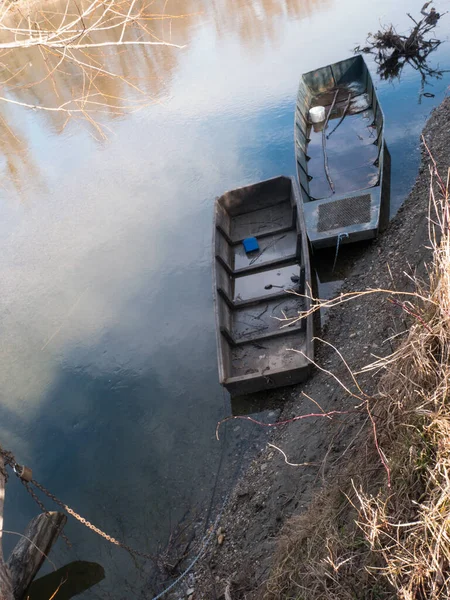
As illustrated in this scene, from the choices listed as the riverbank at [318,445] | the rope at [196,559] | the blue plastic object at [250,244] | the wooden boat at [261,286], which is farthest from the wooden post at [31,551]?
the blue plastic object at [250,244]

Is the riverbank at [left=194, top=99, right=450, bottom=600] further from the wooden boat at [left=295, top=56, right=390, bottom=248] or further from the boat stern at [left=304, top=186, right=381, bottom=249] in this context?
the wooden boat at [left=295, top=56, right=390, bottom=248]

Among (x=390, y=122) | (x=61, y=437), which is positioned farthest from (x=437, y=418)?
(x=390, y=122)

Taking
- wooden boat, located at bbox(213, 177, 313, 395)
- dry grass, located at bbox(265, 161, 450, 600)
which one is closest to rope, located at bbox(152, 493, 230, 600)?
wooden boat, located at bbox(213, 177, 313, 395)

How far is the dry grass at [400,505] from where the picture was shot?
308cm

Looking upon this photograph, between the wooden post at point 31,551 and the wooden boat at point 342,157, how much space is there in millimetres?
6410

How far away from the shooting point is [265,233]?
35.9 ft

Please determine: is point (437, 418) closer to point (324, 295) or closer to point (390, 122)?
point (324, 295)

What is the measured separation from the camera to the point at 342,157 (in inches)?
494

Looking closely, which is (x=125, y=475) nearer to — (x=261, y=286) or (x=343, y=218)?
(x=261, y=286)

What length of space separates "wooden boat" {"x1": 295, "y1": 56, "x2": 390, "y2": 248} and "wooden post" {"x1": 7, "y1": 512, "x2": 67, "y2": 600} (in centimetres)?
641

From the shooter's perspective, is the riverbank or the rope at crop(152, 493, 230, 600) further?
the rope at crop(152, 493, 230, 600)

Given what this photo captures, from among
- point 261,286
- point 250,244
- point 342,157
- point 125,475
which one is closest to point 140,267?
point 250,244

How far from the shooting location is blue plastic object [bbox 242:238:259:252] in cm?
1061

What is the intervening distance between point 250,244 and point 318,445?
5.35m
